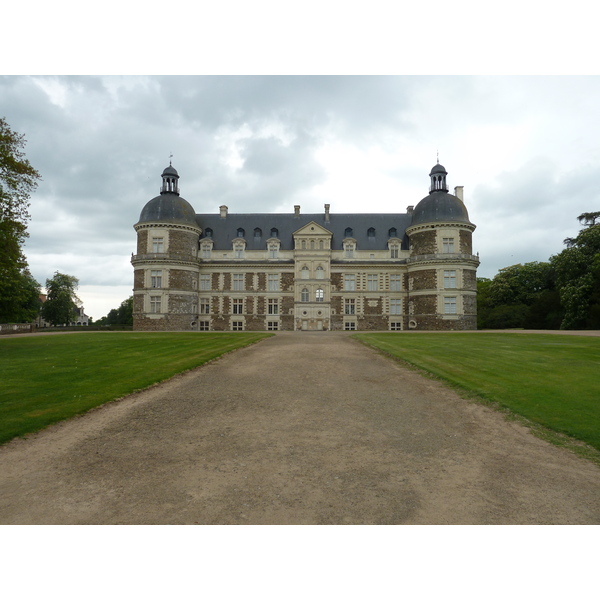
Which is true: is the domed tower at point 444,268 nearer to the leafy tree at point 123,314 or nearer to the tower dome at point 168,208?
the tower dome at point 168,208

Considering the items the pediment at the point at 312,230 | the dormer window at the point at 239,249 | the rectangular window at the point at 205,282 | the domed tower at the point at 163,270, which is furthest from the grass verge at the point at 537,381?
the rectangular window at the point at 205,282

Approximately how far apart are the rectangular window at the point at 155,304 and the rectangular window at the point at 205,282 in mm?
6021

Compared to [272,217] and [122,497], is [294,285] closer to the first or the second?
[272,217]

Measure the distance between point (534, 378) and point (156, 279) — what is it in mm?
42739

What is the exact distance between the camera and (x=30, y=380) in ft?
37.8

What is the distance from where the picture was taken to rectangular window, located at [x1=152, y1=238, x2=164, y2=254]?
46312 millimetres

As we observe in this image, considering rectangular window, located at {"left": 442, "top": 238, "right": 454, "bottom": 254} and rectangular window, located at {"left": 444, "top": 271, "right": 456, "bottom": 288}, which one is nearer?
rectangular window, located at {"left": 444, "top": 271, "right": 456, "bottom": 288}

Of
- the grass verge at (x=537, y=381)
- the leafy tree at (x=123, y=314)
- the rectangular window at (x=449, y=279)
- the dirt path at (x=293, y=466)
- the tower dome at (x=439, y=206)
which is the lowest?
the dirt path at (x=293, y=466)

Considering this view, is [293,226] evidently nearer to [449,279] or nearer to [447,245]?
[447,245]

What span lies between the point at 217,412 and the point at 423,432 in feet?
15.1

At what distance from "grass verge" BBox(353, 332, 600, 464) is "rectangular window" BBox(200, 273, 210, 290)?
112 feet

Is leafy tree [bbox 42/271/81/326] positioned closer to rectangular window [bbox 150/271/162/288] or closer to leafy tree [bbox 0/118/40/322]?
rectangular window [bbox 150/271/162/288]

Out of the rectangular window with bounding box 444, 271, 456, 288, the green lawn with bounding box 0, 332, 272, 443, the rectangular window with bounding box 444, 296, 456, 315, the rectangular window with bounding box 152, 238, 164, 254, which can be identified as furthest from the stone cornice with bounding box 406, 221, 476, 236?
the green lawn with bounding box 0, 332, 272, 443

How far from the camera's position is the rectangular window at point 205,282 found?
4947cm
